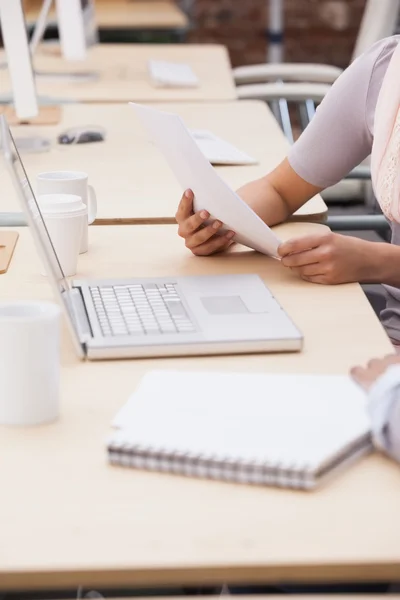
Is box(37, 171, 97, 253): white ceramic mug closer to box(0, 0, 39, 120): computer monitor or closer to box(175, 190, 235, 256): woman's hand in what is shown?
box(175, 190, 235, 256): woman's hand

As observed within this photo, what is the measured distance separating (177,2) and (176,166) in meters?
4.95

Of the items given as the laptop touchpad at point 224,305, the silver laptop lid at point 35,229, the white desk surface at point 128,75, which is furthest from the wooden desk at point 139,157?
the silver laptop lid at point 35,229

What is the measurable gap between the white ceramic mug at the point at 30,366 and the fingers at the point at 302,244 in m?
0.52

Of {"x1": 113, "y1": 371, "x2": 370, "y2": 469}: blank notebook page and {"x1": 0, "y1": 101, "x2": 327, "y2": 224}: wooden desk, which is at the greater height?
{"x1": 113, "y1": 371, "x2": 370, "y2": 469}: blank notebook page

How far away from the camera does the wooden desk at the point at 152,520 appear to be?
0.72m

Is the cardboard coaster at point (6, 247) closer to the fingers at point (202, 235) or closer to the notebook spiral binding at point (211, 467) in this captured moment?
the fingers at point (202, 235)

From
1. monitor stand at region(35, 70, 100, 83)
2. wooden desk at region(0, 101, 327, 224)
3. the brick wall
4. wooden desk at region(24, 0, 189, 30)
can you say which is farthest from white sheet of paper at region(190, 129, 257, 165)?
the brick wall

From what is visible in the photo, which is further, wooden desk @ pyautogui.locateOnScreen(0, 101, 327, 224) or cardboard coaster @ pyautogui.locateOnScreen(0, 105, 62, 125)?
cardboard coaster @ pyautogui.locateOnScreen(0, 105, 62, 125)

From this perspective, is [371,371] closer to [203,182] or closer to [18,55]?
[203,182]

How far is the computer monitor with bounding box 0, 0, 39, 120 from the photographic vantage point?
222 centimetres

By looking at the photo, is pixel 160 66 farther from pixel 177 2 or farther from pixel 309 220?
pixel 177 2

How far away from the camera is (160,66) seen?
336cm

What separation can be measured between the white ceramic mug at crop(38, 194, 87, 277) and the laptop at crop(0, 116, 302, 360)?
50mm

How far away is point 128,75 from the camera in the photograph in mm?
3338
